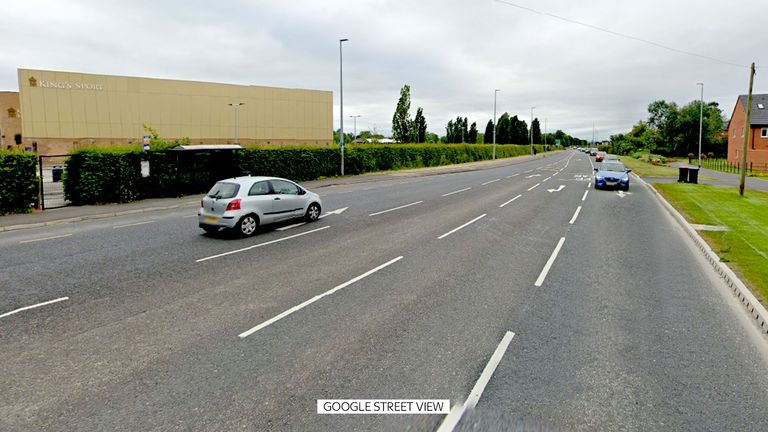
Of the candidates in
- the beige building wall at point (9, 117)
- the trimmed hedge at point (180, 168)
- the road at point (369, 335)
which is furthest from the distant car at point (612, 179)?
the beige building wall at point (9, 117)

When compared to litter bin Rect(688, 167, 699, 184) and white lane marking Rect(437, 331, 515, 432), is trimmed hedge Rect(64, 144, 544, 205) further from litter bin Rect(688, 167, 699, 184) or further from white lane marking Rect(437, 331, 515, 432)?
litter bin Rect(688, 167, 699, 184)

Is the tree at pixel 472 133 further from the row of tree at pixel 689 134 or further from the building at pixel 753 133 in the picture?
the building at pixel 753 133

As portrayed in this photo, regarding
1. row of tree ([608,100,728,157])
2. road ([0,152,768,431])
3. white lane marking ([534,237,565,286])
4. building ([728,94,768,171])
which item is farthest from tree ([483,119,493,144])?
white lane marking ([534,237,565,286])

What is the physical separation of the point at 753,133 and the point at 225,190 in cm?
6431

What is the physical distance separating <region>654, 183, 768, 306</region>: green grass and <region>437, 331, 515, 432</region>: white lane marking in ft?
15.2

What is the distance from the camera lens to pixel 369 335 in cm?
583

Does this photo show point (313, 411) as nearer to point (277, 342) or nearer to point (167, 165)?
point (277, 342)

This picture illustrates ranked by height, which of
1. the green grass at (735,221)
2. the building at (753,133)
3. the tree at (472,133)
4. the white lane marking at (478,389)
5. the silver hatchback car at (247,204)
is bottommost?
the white lane marking at (478,389)

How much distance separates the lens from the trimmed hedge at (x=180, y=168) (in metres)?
19.1

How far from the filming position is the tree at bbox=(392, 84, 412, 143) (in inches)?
2274

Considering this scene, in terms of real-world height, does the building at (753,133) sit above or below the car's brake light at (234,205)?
above

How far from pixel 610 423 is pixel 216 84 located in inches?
3418

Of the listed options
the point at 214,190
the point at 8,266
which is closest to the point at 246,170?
the point at 214,190

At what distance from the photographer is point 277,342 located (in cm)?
564
